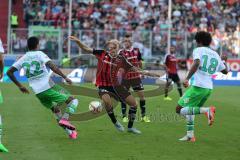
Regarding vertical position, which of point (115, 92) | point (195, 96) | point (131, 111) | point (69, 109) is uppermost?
point (195, 96)

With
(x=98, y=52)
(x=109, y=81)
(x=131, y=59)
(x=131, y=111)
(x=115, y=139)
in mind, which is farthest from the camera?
(x=131, y=59)

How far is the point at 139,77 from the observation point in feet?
58.7

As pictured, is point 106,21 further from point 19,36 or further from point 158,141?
point 158,141

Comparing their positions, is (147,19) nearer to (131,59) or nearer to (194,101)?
(131,59)

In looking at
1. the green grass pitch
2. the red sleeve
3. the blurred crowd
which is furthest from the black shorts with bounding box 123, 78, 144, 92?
the blurred crowd

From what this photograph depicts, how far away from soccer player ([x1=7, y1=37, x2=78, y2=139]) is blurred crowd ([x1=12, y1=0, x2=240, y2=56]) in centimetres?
2367

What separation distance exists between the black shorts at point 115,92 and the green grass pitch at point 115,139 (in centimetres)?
87

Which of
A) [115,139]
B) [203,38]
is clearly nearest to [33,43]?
[115,139]

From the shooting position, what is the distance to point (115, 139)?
13.9m

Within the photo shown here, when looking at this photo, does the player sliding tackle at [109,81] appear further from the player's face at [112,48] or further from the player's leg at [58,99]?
the player's leg at [58,99]

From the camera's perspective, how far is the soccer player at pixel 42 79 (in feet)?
42.7

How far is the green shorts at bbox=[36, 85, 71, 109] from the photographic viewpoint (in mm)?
13422

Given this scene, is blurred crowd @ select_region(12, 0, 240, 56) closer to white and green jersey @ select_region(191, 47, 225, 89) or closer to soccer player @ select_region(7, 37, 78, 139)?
soccer player @ select_region(7, 37, 78, 139)

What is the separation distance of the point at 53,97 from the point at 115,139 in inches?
65.6
